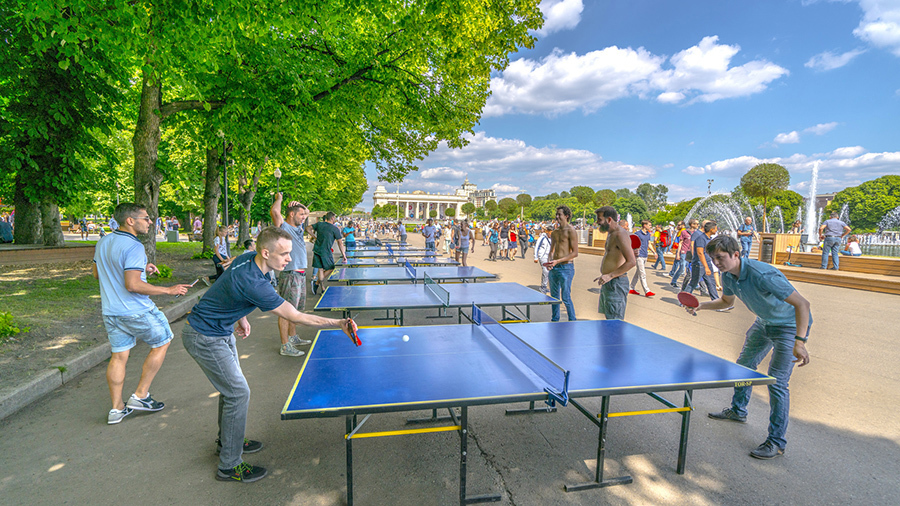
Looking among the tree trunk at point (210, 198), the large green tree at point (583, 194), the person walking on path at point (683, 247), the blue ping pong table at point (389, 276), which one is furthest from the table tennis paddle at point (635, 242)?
the large green tree at point (583, 194)

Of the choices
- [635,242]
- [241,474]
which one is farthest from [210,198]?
[635,242]

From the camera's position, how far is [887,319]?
8.07 metres

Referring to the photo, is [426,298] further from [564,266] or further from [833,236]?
[833,236]

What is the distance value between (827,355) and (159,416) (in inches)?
329

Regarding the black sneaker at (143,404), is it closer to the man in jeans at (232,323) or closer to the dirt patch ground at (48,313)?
the dirt patch ground at (48,313)

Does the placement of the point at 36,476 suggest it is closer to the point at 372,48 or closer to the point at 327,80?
the point at 327,80

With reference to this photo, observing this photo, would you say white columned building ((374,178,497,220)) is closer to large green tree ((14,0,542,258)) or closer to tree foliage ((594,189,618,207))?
tree foliage ((594,189,618,207))

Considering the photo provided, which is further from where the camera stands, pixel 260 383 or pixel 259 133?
pixel 259 133

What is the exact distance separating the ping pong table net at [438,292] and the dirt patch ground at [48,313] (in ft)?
14.8

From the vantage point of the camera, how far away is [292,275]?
5.88 m

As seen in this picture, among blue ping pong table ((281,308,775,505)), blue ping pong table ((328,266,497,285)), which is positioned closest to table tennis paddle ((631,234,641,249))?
blue ping pong table ((281,308,775,505))

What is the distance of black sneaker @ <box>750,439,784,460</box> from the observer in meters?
3.20

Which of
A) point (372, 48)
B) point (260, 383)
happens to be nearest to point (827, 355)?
point (260, 383)

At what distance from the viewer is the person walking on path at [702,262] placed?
966 cm
